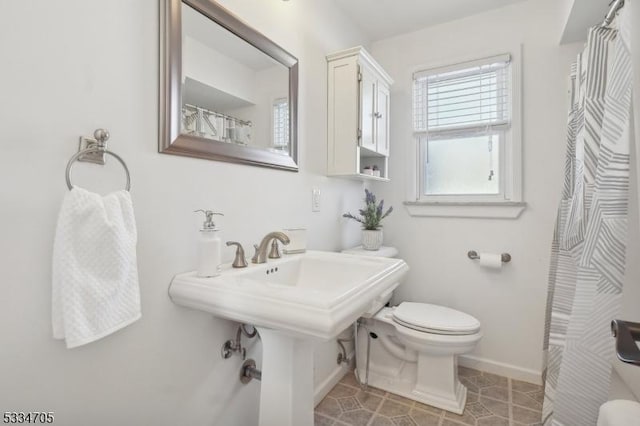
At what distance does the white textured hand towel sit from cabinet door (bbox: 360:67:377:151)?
Result: 135 centimetres

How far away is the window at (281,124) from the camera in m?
1.40

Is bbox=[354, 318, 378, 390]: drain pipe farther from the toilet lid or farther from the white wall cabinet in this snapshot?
the white wall cabinet

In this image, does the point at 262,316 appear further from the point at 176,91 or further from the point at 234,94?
the point at 234,94

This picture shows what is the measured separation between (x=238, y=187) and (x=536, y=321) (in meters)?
1.98

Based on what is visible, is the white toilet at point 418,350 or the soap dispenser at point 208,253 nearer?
the soap dispenser at point 208,253

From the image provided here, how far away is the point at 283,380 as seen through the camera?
38.0 inches

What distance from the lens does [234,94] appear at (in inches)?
47.4

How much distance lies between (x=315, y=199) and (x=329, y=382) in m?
1.08

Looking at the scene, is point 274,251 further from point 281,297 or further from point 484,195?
point 484,195

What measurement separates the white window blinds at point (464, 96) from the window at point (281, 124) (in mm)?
1213

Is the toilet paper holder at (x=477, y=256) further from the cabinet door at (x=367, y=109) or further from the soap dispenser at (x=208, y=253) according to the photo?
the soap dispenser at (x=208, y=253)

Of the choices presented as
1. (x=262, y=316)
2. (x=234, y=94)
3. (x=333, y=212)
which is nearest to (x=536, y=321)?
(x=333, y=212)

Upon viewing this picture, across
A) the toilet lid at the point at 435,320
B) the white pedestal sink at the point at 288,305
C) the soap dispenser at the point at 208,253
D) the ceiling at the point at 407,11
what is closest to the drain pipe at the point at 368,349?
the toilet lid at the point at 435,320

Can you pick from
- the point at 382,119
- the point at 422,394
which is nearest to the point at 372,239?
the point at 382,119
